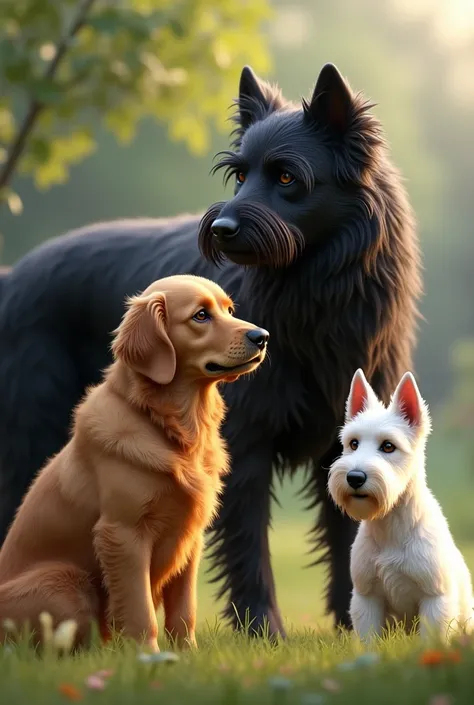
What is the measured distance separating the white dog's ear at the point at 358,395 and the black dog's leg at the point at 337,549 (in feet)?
4.03

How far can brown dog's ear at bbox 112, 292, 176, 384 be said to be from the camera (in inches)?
176

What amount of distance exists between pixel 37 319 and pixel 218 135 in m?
18.7

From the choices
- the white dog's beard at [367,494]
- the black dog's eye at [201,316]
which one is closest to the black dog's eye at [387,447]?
the white dog's beard at [367,494]

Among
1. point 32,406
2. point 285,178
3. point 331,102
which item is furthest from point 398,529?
point 32,406

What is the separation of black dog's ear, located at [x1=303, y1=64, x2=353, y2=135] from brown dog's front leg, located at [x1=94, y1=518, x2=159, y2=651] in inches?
86.1

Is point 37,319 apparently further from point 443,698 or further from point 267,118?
point 443,698

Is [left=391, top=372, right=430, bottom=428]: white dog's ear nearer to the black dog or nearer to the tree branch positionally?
the black dog

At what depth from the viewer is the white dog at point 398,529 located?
14.4ft

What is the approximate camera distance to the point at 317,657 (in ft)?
13.4

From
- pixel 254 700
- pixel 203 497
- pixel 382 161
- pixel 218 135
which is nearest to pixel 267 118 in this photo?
pixel 382 161

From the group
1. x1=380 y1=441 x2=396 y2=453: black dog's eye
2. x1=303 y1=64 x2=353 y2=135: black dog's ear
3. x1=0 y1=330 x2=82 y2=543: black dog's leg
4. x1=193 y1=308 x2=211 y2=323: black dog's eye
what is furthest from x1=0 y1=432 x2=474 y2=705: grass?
x1=303 y1=64 x2=353 y2=135: black dog's ear

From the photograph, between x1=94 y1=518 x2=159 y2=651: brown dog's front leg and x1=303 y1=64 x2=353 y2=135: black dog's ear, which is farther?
Answer: x1=303 y1=64 x2=353 y2=135: black dog's ear

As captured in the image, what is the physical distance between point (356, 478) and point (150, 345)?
99cm

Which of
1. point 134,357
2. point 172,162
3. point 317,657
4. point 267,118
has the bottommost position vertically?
point 317,657
